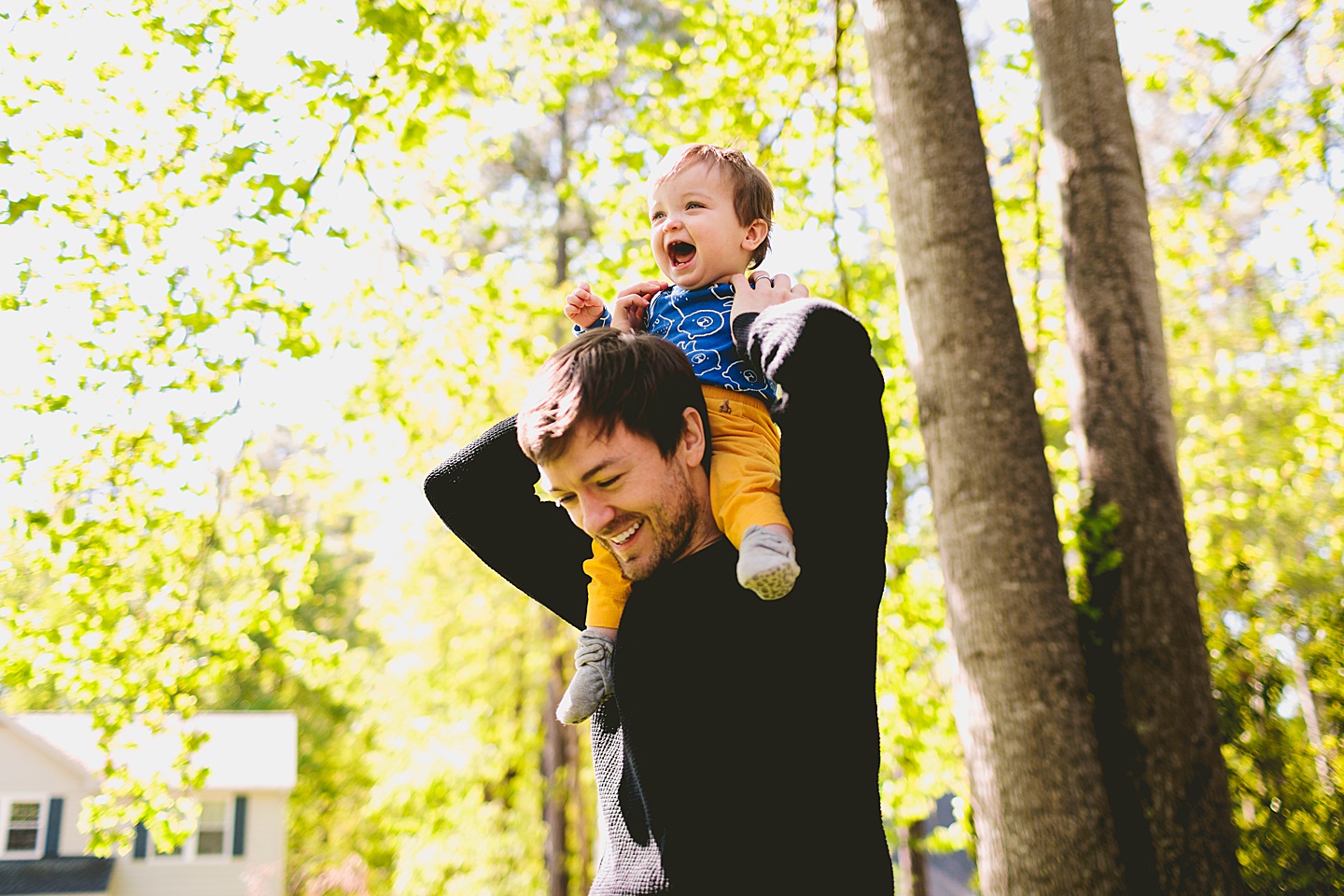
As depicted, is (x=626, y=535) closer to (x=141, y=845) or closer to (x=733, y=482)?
(x=733, y=482)

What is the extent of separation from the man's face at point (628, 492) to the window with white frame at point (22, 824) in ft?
43.7

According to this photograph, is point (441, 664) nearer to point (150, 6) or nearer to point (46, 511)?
point (46, 511)

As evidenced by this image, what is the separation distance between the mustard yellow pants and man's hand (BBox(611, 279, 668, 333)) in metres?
0.32

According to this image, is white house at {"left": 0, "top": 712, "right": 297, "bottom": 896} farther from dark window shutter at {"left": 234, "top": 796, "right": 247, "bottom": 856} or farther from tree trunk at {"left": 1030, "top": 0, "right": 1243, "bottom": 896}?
tree trunk at {"left": 1030, "top": 0, "right": 1243, "bottom": 896}

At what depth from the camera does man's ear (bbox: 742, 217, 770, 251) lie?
6.88 ft

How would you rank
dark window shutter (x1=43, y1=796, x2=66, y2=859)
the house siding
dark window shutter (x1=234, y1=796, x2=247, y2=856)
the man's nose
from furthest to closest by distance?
dark window shutter (x1=234, y1=796, x2=247, y2=856), the house siding, dark window shutter (x1=43, y1=796, x2=66, y2=859), the man's nose

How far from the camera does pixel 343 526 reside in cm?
2766

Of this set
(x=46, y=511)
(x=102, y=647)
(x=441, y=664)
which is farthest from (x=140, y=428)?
(x=441, y=664)

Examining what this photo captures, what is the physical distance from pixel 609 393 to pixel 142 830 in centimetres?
1812

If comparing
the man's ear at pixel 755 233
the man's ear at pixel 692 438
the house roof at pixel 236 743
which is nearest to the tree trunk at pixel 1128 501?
the man's ear at pixel 755 233

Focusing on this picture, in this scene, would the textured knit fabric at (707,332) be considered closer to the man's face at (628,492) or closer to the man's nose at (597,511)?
the man's face at (628,492)

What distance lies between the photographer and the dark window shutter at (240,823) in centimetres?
1812

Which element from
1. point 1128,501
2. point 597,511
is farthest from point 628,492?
point 1128,501

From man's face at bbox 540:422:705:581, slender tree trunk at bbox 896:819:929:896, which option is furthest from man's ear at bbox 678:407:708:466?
slender tree trunk at bbox 896:819:929:896
